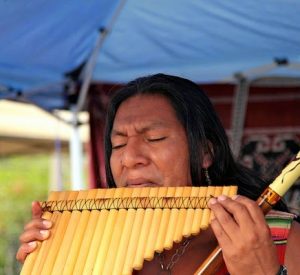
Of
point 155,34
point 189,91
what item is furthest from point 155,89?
point 155,34

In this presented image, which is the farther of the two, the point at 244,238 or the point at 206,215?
the point at 206,215

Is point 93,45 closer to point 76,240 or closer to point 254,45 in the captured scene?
point 254,45

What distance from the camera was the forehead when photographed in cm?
222

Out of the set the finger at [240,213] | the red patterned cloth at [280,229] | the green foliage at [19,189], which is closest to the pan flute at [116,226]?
the finger at [240,213]

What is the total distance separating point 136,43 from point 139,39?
5cm

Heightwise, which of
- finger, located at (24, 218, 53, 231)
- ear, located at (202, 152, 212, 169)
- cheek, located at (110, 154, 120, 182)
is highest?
ear, located at (202, 152, 212, 169)

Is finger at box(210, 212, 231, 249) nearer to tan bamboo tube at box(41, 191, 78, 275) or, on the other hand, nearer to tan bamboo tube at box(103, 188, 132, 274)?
tan bamboo tube at box(103, 188, 132, 274)

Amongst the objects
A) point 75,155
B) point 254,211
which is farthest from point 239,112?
point 254,211

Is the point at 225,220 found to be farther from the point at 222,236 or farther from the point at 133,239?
the point at 133,239

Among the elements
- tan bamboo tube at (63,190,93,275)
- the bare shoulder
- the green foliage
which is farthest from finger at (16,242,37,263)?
the green foliage

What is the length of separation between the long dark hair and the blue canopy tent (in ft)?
3.11

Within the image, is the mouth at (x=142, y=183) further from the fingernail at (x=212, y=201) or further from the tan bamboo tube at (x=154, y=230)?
the fingernail at (x=212, y=201)

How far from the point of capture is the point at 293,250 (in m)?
2.06

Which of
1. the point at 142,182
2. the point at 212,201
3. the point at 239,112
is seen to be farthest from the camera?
the point at 239,112
